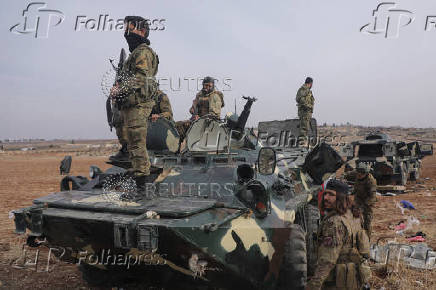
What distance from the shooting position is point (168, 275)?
441 centimetres

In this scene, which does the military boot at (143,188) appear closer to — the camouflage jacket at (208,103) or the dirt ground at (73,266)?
the dirt ground at (73,266)

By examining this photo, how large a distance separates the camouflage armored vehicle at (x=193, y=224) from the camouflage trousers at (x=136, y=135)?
0.32 meters

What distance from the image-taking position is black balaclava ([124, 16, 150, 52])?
471cm

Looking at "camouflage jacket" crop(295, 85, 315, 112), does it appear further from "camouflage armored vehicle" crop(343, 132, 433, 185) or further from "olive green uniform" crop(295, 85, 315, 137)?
"camouflage armored vehicle" crop(343, 132, 433, 185)

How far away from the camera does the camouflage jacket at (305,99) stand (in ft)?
35.3

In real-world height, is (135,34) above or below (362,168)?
above

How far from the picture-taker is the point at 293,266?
13.1ft

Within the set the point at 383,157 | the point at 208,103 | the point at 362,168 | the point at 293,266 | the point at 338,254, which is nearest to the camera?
the point at 338,254

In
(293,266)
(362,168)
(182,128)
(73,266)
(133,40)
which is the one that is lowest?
(73,266)

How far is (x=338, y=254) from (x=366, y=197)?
3349 millimetres

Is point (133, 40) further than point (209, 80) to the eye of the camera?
Answer: No

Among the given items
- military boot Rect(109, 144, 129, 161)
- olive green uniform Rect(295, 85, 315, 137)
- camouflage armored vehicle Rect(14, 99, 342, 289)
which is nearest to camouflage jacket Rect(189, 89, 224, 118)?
camouflage armored vehicle Rect(14, 99, 342, 289)

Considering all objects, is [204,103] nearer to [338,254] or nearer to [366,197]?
[366,197]

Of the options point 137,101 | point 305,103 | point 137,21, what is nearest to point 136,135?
point 137,101
